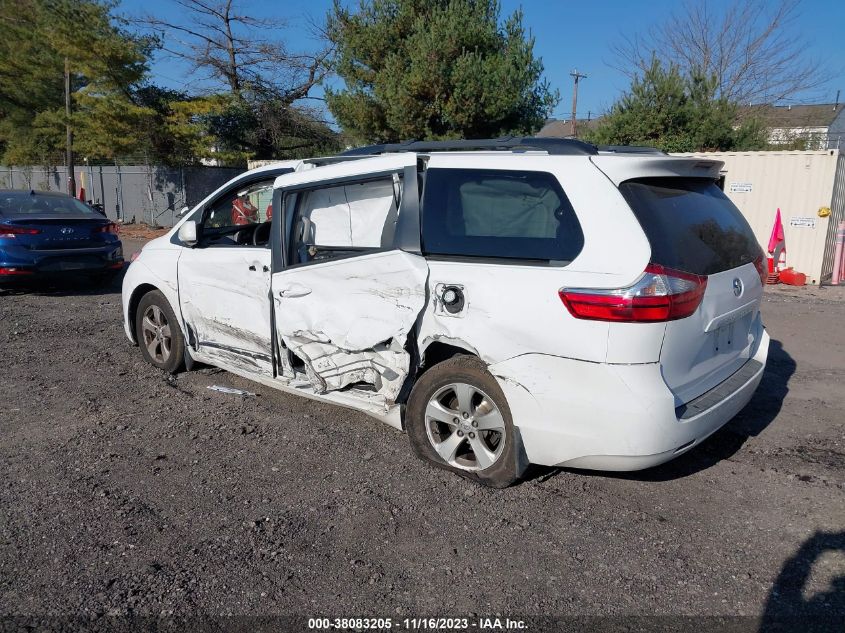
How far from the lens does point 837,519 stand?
11.6 ft

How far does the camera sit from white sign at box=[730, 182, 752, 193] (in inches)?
485

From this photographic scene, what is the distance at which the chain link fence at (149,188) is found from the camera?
73.4ft

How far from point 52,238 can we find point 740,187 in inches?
446

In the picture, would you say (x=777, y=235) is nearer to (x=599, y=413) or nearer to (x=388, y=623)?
(x=599, y=413)

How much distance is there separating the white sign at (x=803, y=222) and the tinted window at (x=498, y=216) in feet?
33.2

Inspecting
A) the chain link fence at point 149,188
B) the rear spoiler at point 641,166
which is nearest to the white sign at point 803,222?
the rear spoiler at point 641,166

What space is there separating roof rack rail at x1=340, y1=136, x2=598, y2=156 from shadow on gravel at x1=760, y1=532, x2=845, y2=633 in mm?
2202

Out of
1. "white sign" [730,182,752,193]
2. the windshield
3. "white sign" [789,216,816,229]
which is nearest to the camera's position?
the windshield

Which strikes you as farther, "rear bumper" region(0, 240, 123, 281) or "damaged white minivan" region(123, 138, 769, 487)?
"rear bumper" region(0, 240, 123, 281)

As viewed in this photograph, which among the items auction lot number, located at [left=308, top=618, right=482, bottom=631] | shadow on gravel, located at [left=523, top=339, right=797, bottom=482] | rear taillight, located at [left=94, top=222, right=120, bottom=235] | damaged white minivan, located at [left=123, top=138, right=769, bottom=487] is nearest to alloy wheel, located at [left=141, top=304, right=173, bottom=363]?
damaged white minivan, located at [left=123, top=138, right=769, bottom=487]

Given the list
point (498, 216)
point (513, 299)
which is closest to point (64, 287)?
point (498, 216)

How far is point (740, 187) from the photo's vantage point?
1244 centimetres

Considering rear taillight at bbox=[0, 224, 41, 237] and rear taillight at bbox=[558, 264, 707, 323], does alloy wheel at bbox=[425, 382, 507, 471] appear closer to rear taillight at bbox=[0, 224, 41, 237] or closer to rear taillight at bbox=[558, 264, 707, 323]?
rear taillight at bbox=[558, 264, 707, 323]

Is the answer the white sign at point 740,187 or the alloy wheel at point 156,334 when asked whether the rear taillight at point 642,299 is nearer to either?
the alloy wheel at point 156,334
